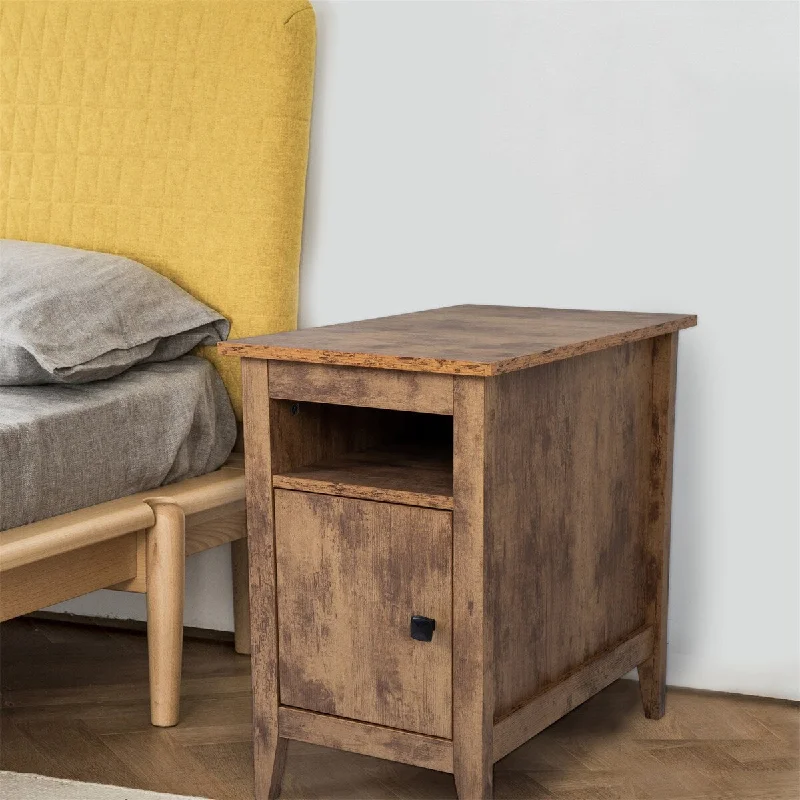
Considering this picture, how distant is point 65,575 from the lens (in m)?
1.60

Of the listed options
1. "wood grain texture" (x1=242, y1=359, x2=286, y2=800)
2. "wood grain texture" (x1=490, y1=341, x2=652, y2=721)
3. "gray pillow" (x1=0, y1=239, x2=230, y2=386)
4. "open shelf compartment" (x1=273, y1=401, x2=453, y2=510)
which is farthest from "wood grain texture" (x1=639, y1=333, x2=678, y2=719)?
"gray pillow" (x1=0, y1=239, x2=230, y2=386)

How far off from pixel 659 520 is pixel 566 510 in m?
0.29

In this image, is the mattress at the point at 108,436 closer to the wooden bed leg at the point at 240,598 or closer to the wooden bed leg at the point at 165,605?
the wooden bed leg at the point at 165,605

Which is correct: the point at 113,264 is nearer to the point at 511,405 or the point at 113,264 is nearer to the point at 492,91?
the point at 492,91

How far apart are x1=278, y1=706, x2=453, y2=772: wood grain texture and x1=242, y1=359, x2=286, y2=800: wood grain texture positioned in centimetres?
3

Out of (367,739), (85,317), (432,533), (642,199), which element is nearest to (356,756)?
(367,739)

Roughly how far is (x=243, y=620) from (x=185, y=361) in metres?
0.46

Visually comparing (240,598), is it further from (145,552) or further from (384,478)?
(384,478)

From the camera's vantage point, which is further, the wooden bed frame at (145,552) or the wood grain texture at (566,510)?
the wooden bed frame at (145,552)

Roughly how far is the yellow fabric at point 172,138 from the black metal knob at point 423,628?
2.34ft

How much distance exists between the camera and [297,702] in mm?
1469

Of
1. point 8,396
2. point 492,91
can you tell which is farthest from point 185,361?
point 492,91

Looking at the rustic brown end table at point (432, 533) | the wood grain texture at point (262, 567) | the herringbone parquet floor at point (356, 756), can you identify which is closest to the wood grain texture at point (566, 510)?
the rustic brown end table at point (432, 533)

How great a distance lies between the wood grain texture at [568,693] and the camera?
1.42 metres
